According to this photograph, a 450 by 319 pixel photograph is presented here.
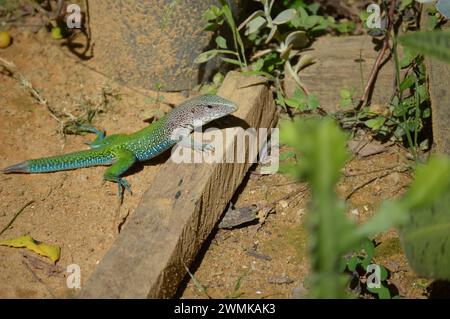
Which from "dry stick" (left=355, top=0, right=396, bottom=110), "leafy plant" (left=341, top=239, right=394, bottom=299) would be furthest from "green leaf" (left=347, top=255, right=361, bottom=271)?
"dry stick" (left=355, top=0, right=396, bottom=110)

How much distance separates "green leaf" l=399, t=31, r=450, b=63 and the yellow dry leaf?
255cm

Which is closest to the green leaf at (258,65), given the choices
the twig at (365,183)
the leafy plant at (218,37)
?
the leafy plant at (218,37)

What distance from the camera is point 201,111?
13.9 ft

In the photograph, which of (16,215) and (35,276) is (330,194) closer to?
(35,276)

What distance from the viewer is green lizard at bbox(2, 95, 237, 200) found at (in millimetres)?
4277

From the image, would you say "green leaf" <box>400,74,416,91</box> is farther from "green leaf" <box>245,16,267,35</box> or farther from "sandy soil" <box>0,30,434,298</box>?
"green leaf" <box>245,16,267,35</box>

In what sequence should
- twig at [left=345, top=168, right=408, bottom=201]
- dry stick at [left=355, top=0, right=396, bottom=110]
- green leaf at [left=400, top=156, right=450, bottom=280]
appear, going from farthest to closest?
dry stick at [left=355, top=0, right=396, bottom=110], twig at [left=345, top=168, right=408, bottom=201], green leaf at [left=400, top=156, right=450, bottom=280]

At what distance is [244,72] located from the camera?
4539 millimetres

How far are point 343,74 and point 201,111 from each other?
1.29 meters

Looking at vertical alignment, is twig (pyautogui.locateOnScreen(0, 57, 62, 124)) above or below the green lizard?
above

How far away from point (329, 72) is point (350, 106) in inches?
13.1

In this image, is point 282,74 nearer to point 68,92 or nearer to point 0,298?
point 68,92

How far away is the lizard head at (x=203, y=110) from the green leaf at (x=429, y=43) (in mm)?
1741

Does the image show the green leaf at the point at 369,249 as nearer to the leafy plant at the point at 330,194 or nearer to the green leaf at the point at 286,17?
the leafy plant at the point at 330,194
